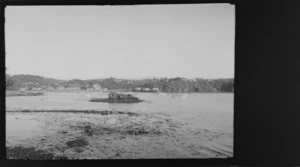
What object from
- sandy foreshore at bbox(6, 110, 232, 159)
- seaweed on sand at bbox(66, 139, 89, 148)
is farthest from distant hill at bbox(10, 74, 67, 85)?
seaweed on sand at bbox(66, 139, 89, 148)

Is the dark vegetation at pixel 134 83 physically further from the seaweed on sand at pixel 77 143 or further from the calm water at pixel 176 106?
the seaweed on sand at pixel 77 143

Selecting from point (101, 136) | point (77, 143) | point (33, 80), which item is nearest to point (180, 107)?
point (101, 136)

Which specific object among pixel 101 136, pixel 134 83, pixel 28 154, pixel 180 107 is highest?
pixel 134 83

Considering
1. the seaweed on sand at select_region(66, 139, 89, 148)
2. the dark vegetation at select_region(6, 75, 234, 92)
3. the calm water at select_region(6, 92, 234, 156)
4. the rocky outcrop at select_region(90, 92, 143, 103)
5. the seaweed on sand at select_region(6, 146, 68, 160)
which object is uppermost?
the dark vegetation at select_region(6, 75, 234, 92)

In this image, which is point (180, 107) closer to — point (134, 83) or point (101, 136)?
point (134, 83)

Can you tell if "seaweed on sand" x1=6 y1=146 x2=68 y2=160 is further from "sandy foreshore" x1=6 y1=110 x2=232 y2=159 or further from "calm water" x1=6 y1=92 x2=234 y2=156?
"calm water" x1=6 y1=92 x2=234 y2=156

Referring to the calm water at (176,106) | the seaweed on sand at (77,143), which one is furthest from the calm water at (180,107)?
the seaweed on sand at (77,143)
